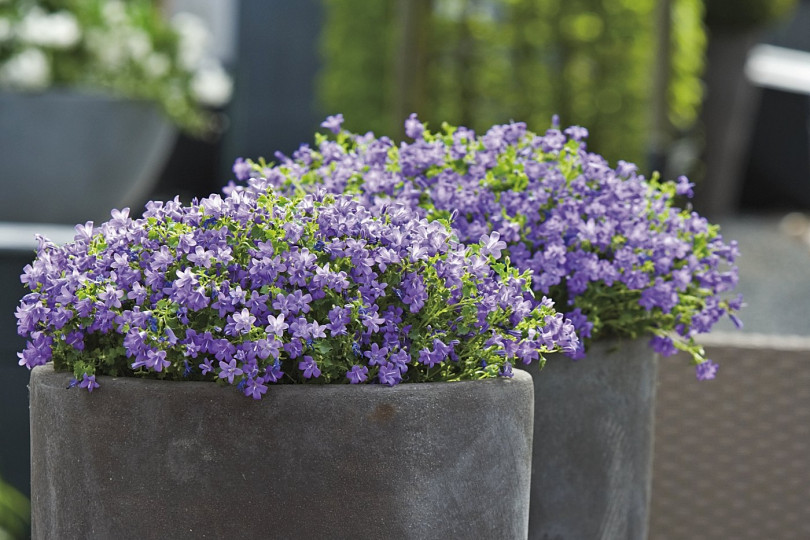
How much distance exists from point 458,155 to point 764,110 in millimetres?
8967

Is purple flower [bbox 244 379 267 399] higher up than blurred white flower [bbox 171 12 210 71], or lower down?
higher up

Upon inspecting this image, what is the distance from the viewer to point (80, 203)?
4.97 meters

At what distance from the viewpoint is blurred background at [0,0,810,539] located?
293 cm

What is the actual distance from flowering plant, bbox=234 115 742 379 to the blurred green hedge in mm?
4833

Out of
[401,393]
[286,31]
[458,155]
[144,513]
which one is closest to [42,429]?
[144,513]

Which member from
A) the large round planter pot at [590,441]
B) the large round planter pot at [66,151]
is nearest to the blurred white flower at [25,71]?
the large round planter pot at [66,151]

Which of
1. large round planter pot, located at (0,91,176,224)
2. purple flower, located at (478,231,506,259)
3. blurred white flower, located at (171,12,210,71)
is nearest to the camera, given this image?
purple flower, located at (478,231,506,259)

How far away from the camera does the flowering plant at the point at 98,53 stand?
16.4 ft

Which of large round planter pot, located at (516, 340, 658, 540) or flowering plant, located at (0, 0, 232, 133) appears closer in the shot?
large round planter pot, located at (516, 340, 658, 540)

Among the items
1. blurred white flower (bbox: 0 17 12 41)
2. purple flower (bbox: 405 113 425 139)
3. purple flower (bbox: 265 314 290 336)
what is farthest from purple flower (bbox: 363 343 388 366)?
blurred white flower (bbox: 0 17 12 41)

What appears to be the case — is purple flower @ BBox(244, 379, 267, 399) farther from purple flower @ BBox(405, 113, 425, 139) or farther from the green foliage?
the green foliage

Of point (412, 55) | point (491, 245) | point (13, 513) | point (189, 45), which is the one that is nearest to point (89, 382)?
point (491, 245)

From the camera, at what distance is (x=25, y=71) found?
4883mm

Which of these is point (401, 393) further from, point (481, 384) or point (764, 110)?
point (764, 110)
